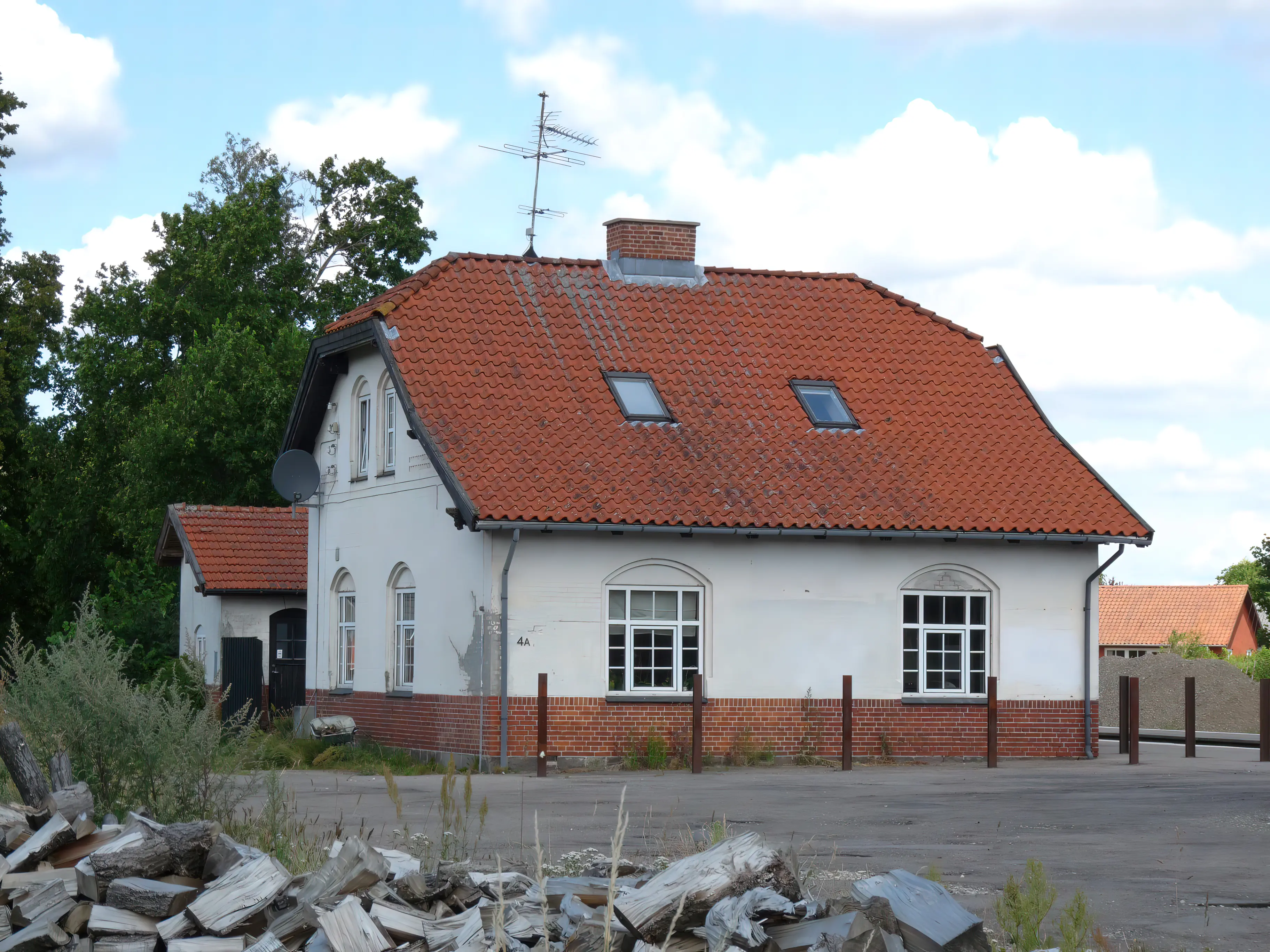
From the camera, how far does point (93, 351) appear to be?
4425 centimetres

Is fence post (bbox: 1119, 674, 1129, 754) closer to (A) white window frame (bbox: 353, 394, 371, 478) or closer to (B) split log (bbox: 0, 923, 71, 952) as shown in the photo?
(A) white window frame (bbox: 353, 394, 371, 478)

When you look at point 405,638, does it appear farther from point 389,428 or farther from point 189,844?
point 189,844

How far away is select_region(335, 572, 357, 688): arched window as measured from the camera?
87.5 ft

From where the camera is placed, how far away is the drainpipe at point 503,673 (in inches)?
858

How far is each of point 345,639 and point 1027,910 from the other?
20783 millimetres

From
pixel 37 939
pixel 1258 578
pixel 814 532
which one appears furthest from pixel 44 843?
pixel 1258 578

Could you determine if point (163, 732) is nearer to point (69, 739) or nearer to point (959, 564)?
point (69, 739)

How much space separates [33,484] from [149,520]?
296 inches

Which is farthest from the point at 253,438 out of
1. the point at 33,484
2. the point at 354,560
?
the point at 354,560

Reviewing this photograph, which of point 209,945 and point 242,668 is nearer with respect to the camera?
point 209,945

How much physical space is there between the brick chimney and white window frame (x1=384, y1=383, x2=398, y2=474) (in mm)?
4392

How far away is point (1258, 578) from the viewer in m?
85.8

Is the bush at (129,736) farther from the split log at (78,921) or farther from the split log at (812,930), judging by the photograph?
the split log at (812,930)

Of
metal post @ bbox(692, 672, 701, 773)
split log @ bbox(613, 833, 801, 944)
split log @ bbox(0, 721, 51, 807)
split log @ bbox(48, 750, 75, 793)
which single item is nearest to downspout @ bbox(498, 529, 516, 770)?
metal post @ bbox(692, 672, 701, 773)
